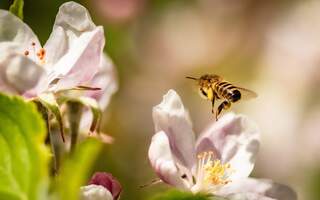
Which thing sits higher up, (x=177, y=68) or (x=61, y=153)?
(x=177, y=68)

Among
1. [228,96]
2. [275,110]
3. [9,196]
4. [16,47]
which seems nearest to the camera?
[9,196]

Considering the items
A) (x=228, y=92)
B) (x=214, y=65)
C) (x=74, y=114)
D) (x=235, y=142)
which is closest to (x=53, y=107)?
(x=74, y=114)

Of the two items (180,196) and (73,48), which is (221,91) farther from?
(180,196)

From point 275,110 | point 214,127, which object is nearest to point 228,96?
point 214,127

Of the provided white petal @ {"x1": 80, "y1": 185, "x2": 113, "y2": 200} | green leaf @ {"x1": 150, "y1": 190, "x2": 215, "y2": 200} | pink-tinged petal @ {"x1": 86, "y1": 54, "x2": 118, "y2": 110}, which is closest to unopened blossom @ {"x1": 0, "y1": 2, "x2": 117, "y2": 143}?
pink-tinged petal @ {"x1": 86, "y1": 54, "x2": 118, "y2": 110}

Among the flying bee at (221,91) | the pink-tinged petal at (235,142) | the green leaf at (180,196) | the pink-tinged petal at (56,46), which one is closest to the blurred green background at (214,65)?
the flying bee at (221,91)

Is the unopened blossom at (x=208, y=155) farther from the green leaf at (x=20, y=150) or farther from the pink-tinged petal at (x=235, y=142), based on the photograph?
the green leaf at (x=20, y=150)

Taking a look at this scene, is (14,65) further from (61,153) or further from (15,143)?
(15,143)

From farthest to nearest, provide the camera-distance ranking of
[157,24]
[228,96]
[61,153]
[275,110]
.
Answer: [157,24] → [275,110] → [228,96] → [61,153]
